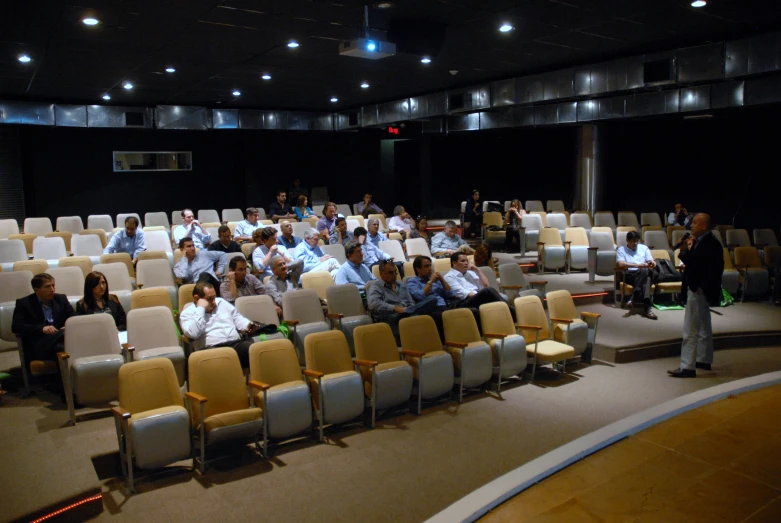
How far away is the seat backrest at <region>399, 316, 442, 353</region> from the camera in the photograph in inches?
207

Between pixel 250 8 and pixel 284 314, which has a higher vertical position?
pixel 250 8

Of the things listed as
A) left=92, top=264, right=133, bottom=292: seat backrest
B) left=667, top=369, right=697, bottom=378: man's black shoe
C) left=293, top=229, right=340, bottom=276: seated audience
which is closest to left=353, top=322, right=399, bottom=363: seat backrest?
left=293, top=229, right=340, bottom=276: seated audience

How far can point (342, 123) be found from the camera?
49.2 feet

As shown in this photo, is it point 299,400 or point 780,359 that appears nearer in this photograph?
point 299,400

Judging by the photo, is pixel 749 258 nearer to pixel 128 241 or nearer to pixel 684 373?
pixel 684 373

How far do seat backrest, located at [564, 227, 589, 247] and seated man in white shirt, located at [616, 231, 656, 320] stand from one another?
153 cm

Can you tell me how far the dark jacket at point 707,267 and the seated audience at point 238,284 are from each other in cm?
406

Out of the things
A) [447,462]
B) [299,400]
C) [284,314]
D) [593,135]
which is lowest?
[447,462]

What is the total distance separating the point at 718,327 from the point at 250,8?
627 cm

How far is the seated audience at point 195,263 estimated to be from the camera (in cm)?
701

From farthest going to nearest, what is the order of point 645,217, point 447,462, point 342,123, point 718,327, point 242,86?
point 342,123 → point 645,217 → point 242,86 → point 718,327 → point 447,462

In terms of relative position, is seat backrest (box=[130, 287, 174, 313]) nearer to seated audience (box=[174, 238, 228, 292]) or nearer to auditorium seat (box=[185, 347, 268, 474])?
seated audience (box=[174, 238, 228, 292])

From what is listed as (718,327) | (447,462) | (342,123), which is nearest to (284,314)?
(447,462)

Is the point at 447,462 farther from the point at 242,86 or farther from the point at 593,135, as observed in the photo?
the point at 593,135
